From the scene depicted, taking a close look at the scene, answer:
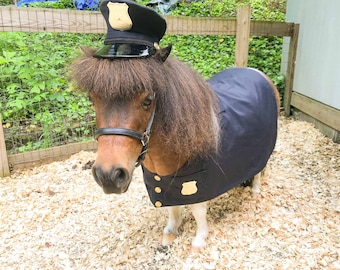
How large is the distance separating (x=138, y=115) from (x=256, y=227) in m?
1.26

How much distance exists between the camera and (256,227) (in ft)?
6.19

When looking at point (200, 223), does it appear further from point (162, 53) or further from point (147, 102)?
point (162, 53)

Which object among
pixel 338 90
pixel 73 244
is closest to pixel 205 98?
pixel 73 244

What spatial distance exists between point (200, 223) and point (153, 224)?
0.39 m

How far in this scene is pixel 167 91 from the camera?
1134 mm

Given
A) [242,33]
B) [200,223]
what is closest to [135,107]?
[200,223]

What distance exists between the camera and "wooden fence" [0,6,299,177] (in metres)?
2.19

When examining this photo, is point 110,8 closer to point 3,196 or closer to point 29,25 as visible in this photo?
point 29,25

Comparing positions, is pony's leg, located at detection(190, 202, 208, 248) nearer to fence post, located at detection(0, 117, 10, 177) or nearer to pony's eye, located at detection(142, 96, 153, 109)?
pony's eye, located at detection(142, 96, 153, 109)

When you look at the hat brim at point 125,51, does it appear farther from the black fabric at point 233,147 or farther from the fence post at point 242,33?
the fence post at point 242,33

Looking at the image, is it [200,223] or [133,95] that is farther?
[200,223]

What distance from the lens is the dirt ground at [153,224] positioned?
1654 millimetres

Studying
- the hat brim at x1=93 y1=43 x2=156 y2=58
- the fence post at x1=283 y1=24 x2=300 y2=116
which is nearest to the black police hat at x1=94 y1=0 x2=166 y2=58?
the hat brim at x1=93 y1=43 x2=156 y2=58

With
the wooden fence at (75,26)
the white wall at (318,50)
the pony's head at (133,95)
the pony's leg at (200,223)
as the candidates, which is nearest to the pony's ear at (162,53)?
the pony's head at (133,95)
